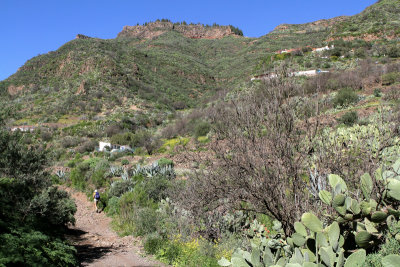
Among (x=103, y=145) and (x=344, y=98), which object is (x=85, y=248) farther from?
(x=103, y=145)

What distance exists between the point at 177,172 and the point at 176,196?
4.79 metres

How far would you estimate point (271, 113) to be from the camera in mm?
4645

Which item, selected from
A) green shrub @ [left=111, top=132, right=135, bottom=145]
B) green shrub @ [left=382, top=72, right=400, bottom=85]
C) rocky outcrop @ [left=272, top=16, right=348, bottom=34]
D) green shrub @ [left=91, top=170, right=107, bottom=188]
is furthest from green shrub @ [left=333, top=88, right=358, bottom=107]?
rocky outcrop @ [left=272, top=16, right=348, bottom=34]

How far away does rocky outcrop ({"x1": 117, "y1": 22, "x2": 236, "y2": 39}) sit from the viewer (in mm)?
95062

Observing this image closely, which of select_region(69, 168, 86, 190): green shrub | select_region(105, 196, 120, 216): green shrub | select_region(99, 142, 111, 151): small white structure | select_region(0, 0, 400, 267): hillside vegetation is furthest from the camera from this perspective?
select_region(99, 142, 111, 151): small white structure

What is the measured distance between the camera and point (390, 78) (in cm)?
1928

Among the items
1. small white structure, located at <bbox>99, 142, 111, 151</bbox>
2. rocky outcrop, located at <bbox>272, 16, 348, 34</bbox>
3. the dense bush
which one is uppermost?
rocky outcrop, located at <bbox>272, 16, 348, 34</bbox>

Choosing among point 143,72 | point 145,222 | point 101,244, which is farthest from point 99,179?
point 143,72

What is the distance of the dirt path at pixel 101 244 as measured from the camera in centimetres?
627

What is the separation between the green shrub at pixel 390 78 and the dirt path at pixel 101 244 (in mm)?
19495

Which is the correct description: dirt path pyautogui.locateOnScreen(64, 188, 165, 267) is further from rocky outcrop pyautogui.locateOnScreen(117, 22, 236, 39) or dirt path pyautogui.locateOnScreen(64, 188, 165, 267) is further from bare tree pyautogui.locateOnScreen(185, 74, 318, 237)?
rocky outcrop pyautogui.locateOnScreen(117, 22, 236, 39)

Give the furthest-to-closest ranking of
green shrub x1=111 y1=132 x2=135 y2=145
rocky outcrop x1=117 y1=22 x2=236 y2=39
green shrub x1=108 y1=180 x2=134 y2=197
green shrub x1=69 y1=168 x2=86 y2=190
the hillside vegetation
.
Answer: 1. rocky outcrop x1=117 y1=22 x2=236 y2=39
2. green shrub x1=111 y1=132 x2=135 y2=145
3. green shrub x1=69 y1=168 x2=86 y2=190
4. green shrub x1=108 y1=180 x2=134 y2=197
5. the hillside vegetation

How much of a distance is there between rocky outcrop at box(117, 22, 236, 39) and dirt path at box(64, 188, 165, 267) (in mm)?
90101

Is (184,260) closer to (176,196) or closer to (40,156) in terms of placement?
(176,196)
